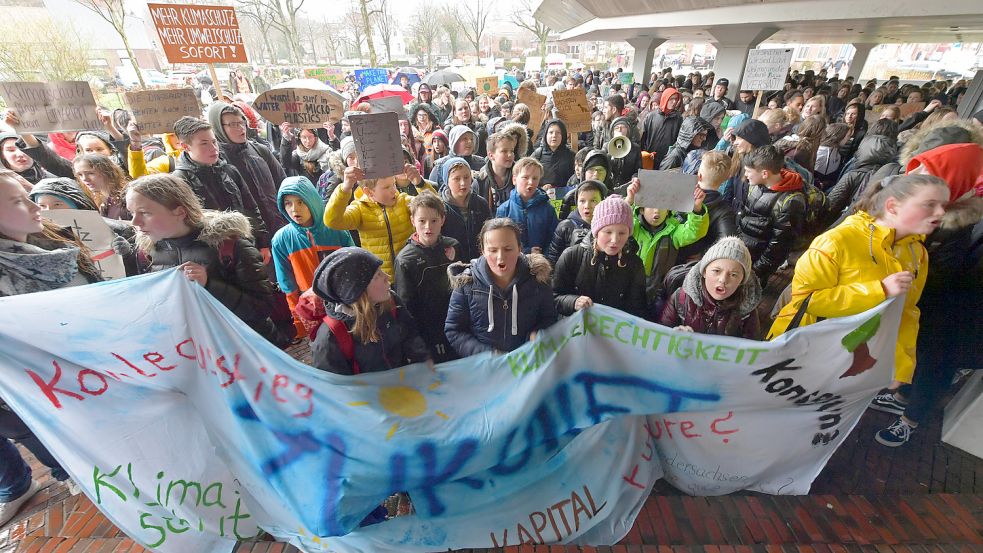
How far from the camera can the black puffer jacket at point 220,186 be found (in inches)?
152

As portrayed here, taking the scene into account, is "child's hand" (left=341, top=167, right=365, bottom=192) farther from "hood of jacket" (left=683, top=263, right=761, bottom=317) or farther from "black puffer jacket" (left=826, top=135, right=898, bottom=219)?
"black puffer jacket" (left=826, top=135, right=898, bottom=219)

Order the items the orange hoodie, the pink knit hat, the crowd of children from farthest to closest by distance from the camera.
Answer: the pink knit hat
the orange hoodie
the crowd of children

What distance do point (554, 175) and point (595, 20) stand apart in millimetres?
25875

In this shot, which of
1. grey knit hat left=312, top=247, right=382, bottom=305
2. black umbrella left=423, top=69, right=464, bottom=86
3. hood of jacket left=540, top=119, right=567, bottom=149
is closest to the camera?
grey knit hat left=312, top=247, right=382, bottom=305

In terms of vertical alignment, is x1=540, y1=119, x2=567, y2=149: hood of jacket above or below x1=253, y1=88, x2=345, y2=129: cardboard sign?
below

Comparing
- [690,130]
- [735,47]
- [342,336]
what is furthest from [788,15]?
[342,336]

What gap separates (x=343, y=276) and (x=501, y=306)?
2.93ft

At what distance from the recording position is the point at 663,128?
7.88 m

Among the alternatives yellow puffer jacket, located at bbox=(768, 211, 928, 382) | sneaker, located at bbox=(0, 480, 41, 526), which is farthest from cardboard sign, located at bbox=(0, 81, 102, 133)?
yellow puffer jacket, located at bbox=(768, 211, 928, 382)

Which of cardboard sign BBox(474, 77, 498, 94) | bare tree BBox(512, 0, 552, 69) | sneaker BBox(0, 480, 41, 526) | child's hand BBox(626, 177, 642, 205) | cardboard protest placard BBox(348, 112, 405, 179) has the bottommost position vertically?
sneaker BBox(0, 480, 41, 526)

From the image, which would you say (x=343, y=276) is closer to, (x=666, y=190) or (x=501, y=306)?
(x=501, y=306)

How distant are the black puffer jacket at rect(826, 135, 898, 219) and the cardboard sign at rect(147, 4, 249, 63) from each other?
24.7 ft

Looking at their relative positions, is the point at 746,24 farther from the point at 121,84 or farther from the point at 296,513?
the point at 121,84

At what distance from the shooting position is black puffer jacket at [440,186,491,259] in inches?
149
